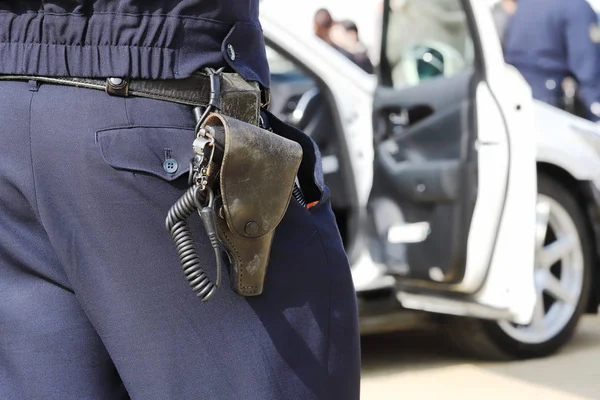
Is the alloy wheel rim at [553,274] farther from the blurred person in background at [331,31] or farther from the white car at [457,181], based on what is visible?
the blurred person in background at [331,31]

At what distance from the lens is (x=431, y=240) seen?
151 inches

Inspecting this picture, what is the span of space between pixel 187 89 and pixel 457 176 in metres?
2.65

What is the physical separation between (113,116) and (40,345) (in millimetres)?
289

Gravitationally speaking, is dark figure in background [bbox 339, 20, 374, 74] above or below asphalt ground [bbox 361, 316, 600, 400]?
below

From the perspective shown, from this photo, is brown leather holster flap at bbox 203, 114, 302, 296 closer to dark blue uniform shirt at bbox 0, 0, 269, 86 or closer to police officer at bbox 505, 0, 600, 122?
dark blue uniform shirt at bbox 0, 0, 269, 86

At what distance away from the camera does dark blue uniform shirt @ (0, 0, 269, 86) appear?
117 cm

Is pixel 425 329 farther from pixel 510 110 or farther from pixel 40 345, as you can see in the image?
pixel 40 345

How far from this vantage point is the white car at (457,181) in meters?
3.70

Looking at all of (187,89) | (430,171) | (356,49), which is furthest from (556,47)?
(187,89)

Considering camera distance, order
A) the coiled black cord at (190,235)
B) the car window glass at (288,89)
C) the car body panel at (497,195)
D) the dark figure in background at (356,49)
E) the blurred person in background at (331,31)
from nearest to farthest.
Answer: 1. the coiled black cord at (190,235)
2. the car body panel at (497,195)
3. the car window glass at (288,89)
4. the dark figure in background at (356,49)
5. the blurred person in background at (331,31)

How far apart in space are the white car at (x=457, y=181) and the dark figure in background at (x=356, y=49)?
10.4ft

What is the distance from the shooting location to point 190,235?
1114mm

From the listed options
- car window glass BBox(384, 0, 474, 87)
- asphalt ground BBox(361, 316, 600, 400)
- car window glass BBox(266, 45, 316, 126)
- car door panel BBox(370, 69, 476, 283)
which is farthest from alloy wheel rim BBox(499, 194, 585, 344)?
car window glass BBox(266, 45, 316, 126)

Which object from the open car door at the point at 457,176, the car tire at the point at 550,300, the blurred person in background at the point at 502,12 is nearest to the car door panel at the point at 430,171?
the open car door at the point at 457,176
